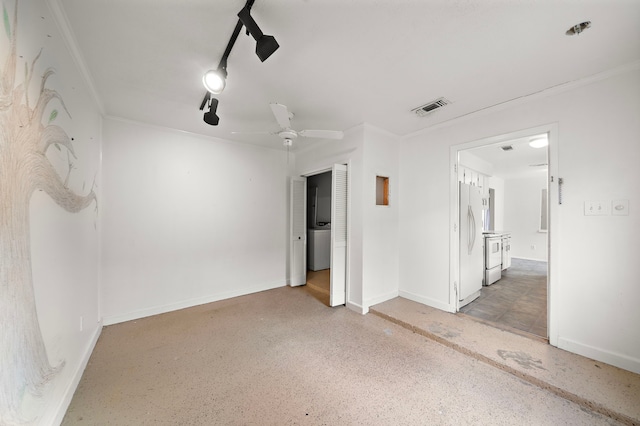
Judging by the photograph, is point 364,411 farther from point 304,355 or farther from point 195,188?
point 195,188

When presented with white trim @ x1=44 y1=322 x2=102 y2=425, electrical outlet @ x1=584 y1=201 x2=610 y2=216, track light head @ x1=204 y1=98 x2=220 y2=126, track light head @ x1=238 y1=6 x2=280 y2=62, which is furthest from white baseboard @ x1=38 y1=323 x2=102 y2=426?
electrical outlet @ x1=584 y1=201 x2=610 y2=216

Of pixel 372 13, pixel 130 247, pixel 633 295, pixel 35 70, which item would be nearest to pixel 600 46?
pixel 372 13

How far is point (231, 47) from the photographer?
1.69m

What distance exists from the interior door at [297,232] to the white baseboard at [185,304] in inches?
13.3

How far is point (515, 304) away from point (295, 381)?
11.3 feet

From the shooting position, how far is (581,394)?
1.67 m

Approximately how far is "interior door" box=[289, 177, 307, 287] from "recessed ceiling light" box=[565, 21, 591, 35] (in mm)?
3493

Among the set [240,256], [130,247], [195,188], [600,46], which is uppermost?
[600,46]

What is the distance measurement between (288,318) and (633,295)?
3.29 metres

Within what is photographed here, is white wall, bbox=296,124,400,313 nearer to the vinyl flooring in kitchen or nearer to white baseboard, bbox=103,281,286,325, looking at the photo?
the vinyl flooring in kitchen

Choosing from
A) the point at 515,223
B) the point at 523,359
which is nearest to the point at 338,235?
the point at 523,359

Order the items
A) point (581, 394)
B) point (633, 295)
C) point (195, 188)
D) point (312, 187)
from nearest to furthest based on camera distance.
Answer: point (581, 394) → point (633, 295) → point (195, 188) → point (312, 187)

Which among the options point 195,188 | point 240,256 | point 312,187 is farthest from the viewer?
point 312,187

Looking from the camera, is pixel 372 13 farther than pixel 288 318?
No
